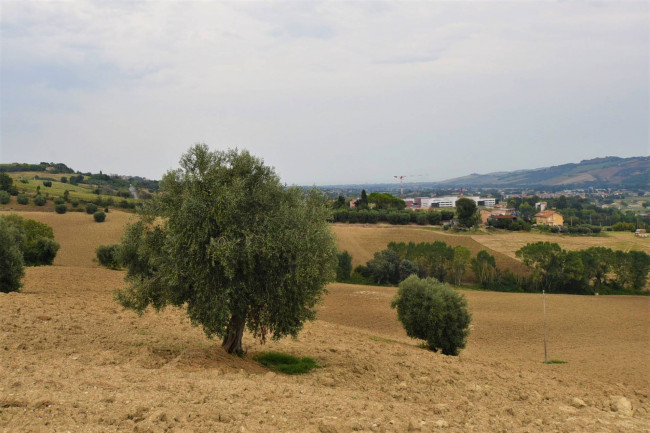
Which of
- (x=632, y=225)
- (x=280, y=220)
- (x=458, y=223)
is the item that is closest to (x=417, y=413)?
(x=280, y=220)

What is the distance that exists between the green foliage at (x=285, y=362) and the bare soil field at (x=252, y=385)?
0.69 m

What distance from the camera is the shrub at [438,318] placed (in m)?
28.2

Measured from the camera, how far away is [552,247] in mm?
67812

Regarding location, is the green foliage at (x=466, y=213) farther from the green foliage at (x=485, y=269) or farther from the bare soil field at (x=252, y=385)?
the bare soil field at (x=252, y=385)

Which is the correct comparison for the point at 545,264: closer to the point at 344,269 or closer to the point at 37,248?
the point at 344,269

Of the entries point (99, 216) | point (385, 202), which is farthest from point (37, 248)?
point (385, 202)

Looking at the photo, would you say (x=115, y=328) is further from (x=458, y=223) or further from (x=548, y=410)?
(x=458, y=223)

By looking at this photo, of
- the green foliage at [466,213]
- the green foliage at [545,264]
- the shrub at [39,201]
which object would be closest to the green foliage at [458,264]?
the green foliage at [545,264]

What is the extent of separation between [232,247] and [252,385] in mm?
4496

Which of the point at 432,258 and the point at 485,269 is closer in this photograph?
the point at 485,269

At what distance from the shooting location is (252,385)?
503 inches

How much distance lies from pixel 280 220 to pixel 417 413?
794 centimetres

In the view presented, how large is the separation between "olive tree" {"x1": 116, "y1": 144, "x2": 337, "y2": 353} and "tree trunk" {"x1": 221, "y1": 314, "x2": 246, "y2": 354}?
1.6 inches

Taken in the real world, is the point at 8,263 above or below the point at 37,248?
above
